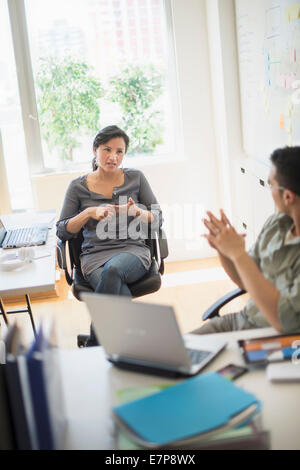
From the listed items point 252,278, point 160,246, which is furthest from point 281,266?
point 160,246

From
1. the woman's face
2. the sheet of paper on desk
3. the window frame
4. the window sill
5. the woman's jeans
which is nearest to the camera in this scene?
the woman's jeans

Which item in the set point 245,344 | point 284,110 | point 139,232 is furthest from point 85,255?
point 245,344

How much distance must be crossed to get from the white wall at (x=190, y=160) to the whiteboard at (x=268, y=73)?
1.60 ft

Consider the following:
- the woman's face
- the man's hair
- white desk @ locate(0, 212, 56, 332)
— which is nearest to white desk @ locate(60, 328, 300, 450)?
the man's hair

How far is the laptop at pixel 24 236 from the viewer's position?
9.48ft

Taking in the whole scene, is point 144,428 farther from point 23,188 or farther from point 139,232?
point 23,188

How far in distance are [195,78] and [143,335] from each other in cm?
344

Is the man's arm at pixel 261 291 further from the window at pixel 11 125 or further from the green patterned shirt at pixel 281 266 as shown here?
the window at pixel 11 125

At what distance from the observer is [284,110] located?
313 cm

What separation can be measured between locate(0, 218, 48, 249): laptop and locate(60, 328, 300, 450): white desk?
1.36 metres

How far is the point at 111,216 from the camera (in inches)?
118

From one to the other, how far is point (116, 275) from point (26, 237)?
586 millimetres

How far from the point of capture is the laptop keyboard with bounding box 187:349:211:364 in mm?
1460

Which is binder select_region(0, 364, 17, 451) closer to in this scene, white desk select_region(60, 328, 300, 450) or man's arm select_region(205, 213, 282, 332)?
white desk select_region(60, 328, 300, 450)
